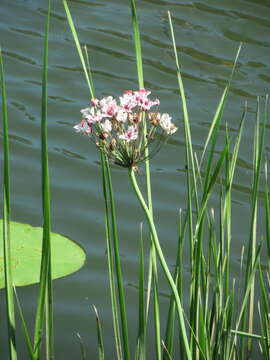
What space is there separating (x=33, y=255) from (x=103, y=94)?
1.31 meters

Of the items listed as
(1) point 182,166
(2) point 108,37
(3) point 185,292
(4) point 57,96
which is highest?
(2) point 108,37

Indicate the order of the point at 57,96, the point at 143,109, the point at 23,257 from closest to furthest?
the point at 143,109, the point at 23,257, the point at 57,96

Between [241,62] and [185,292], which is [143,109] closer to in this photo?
[185,292]

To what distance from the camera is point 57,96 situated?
3689 millimetres

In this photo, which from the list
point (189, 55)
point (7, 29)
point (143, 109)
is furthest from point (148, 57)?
point (143, 109)

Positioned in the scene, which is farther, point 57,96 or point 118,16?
point 118,16

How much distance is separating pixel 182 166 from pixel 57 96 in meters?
0.73

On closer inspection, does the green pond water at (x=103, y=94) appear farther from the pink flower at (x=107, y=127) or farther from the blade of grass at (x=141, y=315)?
the pink flower at (x=107, y=127)

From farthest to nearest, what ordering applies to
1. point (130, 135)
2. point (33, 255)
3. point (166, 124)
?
point (33, 255) → point (166, 124) → point (130, 135)

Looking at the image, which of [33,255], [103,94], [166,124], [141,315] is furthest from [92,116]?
[103,94]

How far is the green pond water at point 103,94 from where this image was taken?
2621 millimetres

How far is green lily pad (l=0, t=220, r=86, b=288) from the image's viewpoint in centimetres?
248

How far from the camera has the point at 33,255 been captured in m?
2.56

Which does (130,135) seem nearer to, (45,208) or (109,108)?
(109,108)
